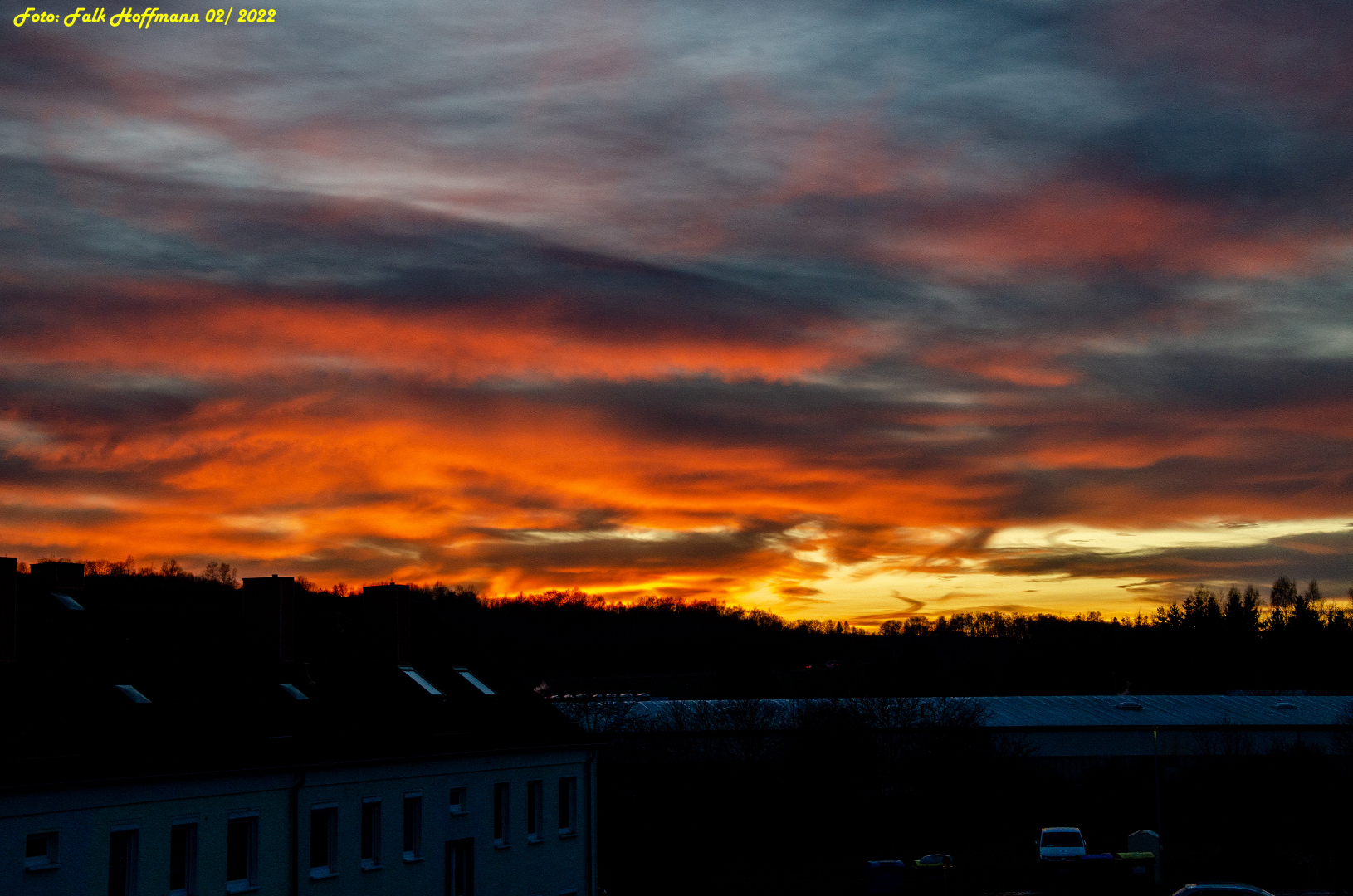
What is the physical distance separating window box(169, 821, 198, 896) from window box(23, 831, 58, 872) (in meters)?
3.43

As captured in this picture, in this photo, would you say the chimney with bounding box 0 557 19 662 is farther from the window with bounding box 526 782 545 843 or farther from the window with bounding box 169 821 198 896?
the window with bounding box 526 782 545 843

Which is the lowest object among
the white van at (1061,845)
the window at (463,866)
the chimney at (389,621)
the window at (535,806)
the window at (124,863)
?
the white van at (1061,845)

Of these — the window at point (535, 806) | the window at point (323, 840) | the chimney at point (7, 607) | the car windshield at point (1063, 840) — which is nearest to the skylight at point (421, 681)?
the window at point (535, 806)

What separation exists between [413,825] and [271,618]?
7203mm

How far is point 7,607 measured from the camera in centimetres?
2998

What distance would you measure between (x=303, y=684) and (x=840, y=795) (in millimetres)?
50540

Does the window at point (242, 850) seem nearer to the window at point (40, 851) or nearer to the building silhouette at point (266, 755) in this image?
the building silhouette at point (266, 755)

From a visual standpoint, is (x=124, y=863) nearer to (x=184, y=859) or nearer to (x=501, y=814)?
(x=184, y=859)

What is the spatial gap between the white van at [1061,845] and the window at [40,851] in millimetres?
39170

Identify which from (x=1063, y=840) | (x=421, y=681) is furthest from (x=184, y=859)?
(x=1063, y=840)

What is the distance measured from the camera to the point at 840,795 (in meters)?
83.2

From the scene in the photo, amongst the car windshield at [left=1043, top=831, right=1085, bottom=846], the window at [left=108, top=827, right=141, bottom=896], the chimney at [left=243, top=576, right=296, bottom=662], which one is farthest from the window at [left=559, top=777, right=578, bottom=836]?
the car windshield at [left=1043, top=831, right=1085, bottom=846]

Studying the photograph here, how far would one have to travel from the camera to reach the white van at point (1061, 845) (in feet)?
180

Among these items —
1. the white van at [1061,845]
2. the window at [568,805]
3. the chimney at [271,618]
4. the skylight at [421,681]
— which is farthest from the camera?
the white van at [1061,845]
